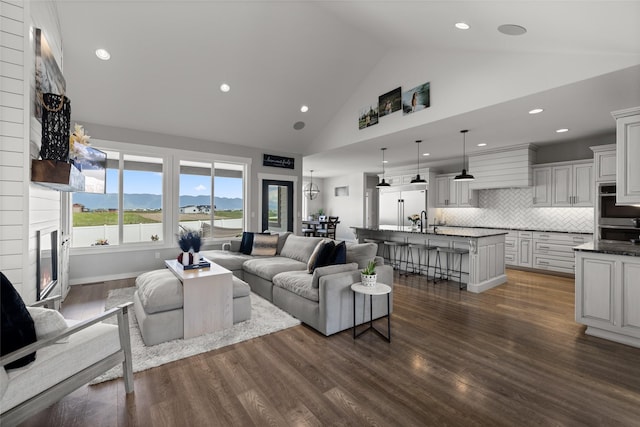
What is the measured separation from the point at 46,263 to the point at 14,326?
1.92m

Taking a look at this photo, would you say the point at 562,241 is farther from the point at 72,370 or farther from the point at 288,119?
the point at 72,370

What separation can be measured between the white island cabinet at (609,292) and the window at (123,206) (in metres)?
6.81

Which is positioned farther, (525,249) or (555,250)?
(525,249)

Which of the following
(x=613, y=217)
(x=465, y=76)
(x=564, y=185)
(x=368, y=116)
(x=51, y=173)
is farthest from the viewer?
(x=564, y=185)

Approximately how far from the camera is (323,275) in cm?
320

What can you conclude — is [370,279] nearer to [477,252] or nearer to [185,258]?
[185,258]

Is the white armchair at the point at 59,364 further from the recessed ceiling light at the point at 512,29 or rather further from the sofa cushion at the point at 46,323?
the recessed ceiling light at the point at 512,29

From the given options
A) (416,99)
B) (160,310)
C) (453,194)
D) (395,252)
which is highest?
(416,99)

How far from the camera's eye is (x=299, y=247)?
4.95 meters

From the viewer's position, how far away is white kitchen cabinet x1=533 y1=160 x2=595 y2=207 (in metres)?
5.75

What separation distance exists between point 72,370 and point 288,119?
558 cm

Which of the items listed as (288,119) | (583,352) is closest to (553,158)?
(583,352)

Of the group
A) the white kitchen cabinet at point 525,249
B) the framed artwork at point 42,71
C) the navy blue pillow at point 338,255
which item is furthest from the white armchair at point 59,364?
the white kitchen cabinet at point 525,249

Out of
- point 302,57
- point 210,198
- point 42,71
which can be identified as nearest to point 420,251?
point 302,57
